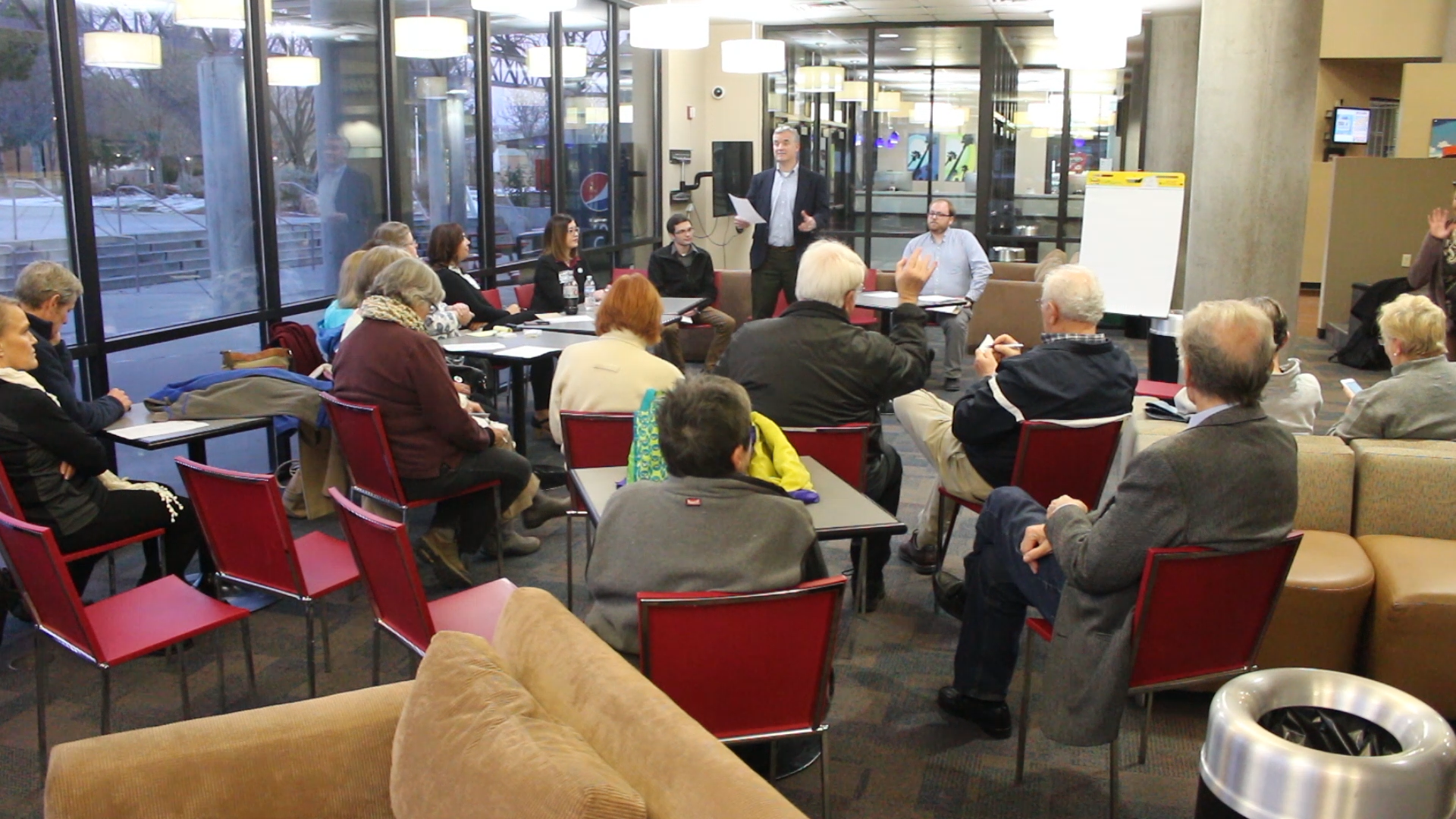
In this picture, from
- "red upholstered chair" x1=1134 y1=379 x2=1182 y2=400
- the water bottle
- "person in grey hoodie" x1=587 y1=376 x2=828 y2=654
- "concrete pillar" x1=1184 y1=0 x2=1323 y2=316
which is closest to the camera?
"person in grey hoodie" x1=587 y1=376 x2=828 y2=654

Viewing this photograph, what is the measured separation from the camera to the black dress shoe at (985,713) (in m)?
3.52

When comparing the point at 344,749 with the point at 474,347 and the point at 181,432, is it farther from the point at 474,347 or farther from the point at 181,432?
the point at 474,347

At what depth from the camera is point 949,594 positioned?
433 centimetres

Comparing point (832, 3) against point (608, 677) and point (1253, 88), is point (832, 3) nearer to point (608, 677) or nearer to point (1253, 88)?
point (1253, 88)

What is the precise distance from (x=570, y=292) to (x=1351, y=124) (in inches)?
450

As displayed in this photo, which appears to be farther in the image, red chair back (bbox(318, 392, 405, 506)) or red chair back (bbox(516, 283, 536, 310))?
red chair back (bbox(516, 283, 536, 310))

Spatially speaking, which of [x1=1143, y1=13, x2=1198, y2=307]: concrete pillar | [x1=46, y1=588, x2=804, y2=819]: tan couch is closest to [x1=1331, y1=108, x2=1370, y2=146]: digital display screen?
[x1=1143, y1=13, x2=1198, y2=307]: concrete pillar

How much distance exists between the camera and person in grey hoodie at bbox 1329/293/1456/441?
406 centimetres

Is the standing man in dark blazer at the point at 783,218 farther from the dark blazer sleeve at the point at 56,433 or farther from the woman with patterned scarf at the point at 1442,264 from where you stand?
the dark blazer sleeve at the point at 56,433

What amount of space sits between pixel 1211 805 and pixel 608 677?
3.59ft

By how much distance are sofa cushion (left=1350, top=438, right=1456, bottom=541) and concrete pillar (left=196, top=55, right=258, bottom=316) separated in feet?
17.6

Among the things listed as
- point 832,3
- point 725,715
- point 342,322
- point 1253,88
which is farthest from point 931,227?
point 725,715

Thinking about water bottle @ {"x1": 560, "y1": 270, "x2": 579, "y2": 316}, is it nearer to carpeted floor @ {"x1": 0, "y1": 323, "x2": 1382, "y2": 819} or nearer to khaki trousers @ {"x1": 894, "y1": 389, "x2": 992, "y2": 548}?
carpeted floor @ {"x1": 0, "y1": 323, "x2": 1382, "y2": 819}

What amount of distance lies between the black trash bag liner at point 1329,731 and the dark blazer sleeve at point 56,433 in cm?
343
